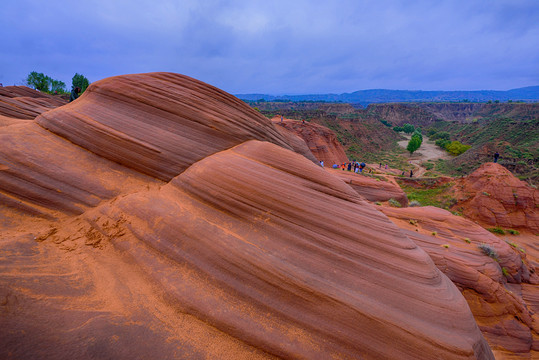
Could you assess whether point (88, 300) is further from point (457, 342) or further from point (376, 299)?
point (457, 342)

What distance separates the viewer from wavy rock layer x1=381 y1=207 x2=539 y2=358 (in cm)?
903

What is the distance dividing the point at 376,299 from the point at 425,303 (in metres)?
1.35

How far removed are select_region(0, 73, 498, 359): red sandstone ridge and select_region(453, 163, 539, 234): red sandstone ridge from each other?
919 inches

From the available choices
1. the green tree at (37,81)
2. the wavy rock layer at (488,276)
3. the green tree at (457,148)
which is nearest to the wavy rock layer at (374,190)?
the wavy rock layer at (488,276)

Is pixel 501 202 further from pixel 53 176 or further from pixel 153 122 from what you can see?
pixel 53 176

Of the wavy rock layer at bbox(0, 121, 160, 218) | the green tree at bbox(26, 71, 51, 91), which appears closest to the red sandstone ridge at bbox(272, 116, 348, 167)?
the wavy rock layer at bbox(0, 121, 160, 218)

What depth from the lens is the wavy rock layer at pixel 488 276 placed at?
29.6 ft

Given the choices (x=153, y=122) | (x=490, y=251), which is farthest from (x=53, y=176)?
(x=490, y=251)

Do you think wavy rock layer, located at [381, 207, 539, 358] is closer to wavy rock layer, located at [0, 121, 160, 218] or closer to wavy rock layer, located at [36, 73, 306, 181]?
wavy rock layer, located at [36, 73, 306, 181]

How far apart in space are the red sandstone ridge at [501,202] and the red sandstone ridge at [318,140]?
74.7 ft

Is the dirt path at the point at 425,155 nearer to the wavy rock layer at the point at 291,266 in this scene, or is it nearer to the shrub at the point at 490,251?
the shrub at the point at 490,251

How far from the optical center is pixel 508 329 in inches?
357

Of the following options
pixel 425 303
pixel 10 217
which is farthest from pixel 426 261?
Result: pixel 10 217

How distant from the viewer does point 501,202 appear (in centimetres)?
2309
